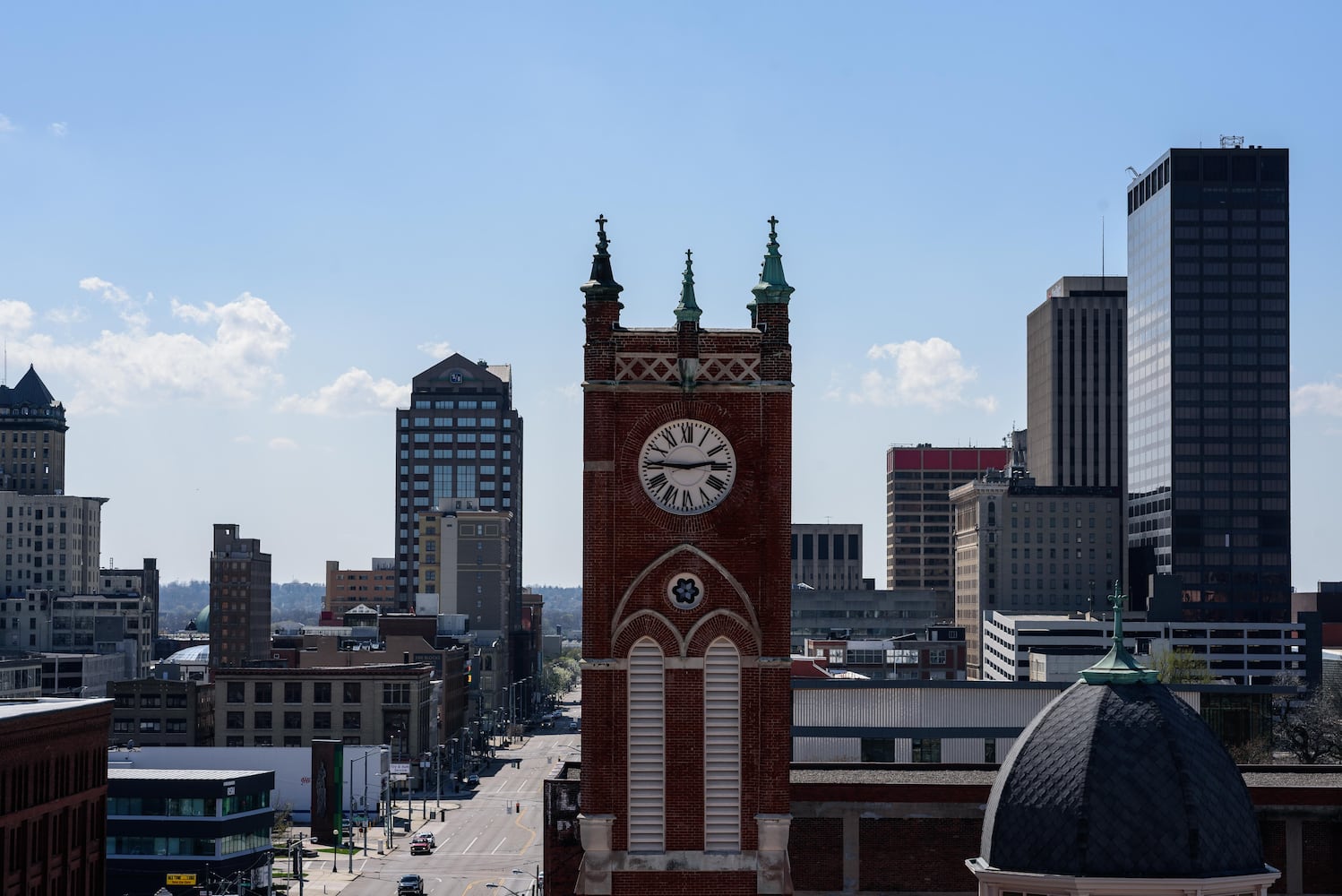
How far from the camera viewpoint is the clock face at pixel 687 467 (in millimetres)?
53969

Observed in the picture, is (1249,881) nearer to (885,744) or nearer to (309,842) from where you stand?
(885,744)

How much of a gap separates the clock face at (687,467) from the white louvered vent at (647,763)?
4.54 metres

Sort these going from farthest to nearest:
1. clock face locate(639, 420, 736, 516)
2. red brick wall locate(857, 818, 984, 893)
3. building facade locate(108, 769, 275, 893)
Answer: building facade locate(108, 769, 275, 893) → red brick wall locate(857, 818, 984, 893) → clock face locate(639, 420, 736, 516)

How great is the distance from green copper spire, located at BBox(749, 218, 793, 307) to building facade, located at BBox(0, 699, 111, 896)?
54036mm

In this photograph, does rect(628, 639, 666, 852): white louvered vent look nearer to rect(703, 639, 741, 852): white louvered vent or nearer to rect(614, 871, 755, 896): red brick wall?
rect(614, 871, 755, 896): red brick wall

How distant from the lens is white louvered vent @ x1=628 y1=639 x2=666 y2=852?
175ft

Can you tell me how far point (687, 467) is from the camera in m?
54.2

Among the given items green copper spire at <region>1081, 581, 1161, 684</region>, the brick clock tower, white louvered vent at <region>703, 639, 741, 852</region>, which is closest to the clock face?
the brick clock tower

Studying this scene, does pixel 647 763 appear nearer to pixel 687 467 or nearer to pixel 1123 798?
pixel 687 467

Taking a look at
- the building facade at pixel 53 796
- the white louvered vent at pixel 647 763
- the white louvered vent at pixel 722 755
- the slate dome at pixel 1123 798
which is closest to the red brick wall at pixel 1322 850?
the slate dome at pixel 1123 798

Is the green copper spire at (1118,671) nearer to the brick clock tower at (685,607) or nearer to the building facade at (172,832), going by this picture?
the brick clock tower at (685,607)

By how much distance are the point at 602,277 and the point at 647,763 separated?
13490 mm

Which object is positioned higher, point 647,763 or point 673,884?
point 647,763

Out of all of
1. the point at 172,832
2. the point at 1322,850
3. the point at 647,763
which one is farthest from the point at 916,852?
the point at 172,832
